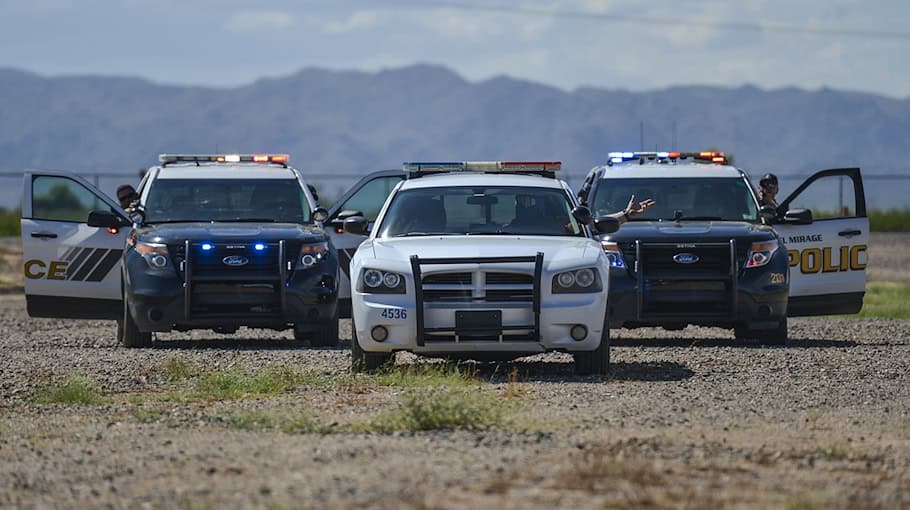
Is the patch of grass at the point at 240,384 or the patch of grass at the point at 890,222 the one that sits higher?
the patch of grass at the point at 240,384

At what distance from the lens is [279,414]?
12094 millimetres

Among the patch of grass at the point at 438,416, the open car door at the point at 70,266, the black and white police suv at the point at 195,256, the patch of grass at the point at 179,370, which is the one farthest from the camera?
the open car door at the point at 70,266

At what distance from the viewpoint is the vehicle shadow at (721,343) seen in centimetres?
1916

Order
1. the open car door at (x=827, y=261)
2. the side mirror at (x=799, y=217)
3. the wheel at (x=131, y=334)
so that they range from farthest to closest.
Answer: the open car door at (x=827, y=261)
the side mirror at (x=799, y=217)
the wheel at (x=131, y=334)

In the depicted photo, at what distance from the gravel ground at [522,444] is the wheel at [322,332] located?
1888 millimetres

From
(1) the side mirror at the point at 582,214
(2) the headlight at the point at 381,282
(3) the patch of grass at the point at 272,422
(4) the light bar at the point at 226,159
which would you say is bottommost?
(3) the patch of grass at the point at 272,422

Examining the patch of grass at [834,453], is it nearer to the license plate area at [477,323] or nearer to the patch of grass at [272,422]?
the patch of grass at [272,422]

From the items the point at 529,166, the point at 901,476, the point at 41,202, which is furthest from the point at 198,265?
the point at 41,202

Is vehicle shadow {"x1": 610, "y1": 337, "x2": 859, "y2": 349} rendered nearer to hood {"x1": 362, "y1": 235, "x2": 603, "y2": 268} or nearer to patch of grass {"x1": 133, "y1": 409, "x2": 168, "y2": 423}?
hood {"x1": 362, "y1": 235, "x2": 603, "y2": 268}

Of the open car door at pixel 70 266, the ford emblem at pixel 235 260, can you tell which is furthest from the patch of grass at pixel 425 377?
the open car door at pixel 70 266

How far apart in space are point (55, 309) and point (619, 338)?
6.02 m

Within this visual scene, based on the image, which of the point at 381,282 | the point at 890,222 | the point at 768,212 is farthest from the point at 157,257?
the point at 890,222

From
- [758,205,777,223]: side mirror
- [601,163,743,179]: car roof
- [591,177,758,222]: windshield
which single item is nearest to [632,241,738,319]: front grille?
[758,205,777,223]: side mirror

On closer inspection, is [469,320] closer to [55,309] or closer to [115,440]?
[115,440]
